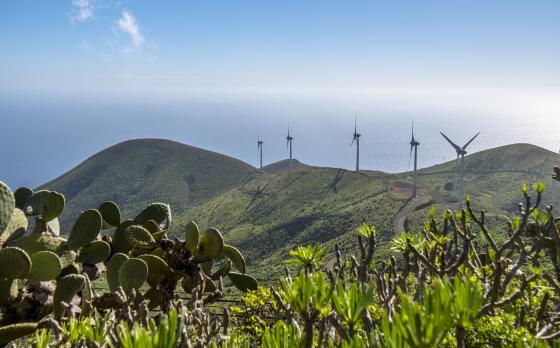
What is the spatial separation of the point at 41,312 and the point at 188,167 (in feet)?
396

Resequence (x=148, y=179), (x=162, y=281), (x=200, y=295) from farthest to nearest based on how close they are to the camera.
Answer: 1. (x=148, y=179)
2. (x=162, y=281)
3. (x=200, y=295)

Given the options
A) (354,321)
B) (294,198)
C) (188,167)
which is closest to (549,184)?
(294,198)

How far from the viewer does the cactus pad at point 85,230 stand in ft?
32.4

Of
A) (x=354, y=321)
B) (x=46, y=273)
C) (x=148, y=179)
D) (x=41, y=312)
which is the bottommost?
(x=148, y=179)

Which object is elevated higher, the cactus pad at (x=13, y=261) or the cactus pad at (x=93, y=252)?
the cactus pad at (x=13, y=261)

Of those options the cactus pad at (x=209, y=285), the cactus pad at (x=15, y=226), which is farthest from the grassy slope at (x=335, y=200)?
the cactus pad at (x=15, y=226)

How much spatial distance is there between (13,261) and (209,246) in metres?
3.38

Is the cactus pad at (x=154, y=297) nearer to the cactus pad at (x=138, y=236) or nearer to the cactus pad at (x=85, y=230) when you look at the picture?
the cactus pad at (x=138, y=236)

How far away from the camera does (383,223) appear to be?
68.7 metres

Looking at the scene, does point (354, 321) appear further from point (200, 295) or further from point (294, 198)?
point (294, 198)

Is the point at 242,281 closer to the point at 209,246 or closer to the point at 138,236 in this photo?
the point at 209,246

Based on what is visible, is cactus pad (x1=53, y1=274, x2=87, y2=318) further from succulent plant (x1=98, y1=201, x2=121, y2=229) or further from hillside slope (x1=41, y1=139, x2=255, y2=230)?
hillside slope (x1=41, y1=139, x2=255, y2=230)

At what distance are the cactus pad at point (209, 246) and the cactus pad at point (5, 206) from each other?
3663 mm

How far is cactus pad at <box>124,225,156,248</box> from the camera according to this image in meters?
9.62
